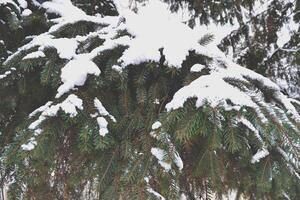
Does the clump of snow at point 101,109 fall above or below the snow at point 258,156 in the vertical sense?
above

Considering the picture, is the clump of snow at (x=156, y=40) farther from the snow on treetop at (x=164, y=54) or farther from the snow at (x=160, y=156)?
the snow at (x=160, y=156)

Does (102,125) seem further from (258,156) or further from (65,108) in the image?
(258,156)

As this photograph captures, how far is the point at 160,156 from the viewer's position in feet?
5.46

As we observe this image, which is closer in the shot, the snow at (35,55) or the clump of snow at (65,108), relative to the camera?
the clump of snow at (65,108)

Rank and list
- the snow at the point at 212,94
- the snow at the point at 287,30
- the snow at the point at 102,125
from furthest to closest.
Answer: the snow at the point at 287,30, the snow at the point at 102,125, the snow at the point at 212,94

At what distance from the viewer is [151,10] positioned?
2.24 m

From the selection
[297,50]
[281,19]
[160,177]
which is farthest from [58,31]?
[281,19]

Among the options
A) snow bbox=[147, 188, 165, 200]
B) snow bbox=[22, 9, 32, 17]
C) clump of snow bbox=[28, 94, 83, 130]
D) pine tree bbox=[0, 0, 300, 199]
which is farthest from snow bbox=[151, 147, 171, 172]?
snow bbox=[22, 9, 32, 17]

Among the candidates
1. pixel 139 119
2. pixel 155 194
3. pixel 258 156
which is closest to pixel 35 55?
pixel 139 119

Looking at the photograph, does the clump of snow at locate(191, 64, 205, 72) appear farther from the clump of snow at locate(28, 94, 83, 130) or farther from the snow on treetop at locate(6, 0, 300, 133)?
the clump of snow at locate(28, 94, 83, 130)

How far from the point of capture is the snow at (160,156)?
164cm

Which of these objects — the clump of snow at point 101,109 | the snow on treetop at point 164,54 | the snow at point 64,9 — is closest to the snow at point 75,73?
the snow on treetop at point 164,54

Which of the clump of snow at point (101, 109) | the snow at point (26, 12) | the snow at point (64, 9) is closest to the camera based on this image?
the clump of snow at point (101, 109)

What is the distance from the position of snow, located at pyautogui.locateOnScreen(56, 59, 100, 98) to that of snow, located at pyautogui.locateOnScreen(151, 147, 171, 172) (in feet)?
1.47
